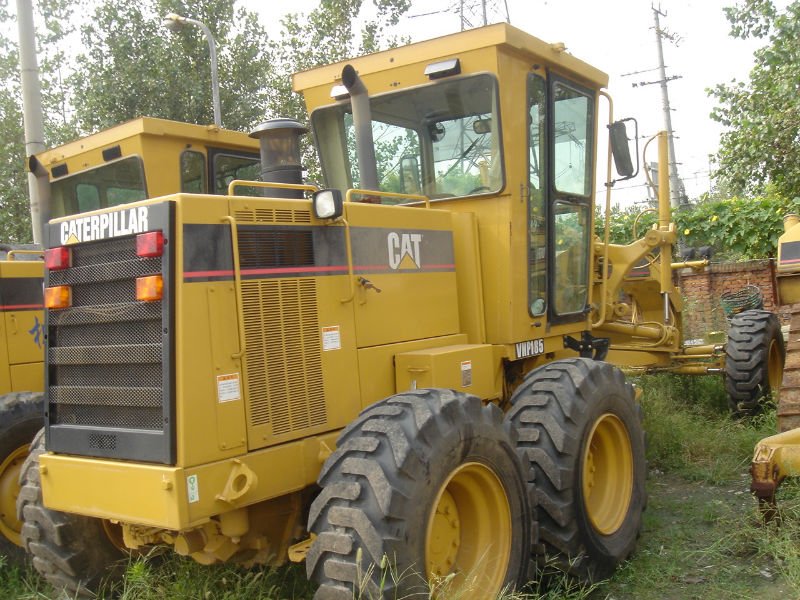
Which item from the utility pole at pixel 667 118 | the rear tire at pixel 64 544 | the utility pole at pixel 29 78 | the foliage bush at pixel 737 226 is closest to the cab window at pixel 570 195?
the rear tire at pixel 64 544

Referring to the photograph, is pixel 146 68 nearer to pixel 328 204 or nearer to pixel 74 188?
pixel 74 188

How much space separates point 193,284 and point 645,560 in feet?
10.2

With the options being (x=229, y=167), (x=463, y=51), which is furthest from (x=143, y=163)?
(x=463, y=51)

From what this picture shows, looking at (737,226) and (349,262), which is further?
(737,226)

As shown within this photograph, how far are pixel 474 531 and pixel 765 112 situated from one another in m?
13.0

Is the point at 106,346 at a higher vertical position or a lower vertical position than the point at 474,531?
higher

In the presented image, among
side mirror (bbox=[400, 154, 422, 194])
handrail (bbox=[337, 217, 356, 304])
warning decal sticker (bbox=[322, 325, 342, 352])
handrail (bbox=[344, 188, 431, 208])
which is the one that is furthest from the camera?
side mirror (bbox=[400, 154, 422, 194])

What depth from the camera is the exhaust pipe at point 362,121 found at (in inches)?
165

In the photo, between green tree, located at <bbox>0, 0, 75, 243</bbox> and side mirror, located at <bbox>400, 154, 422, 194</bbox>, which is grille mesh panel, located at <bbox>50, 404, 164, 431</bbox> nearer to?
side mirror, located at <bbox>400, 154, 422, 194</bbox>

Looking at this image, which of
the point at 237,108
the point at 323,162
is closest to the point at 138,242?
the point at 323,162

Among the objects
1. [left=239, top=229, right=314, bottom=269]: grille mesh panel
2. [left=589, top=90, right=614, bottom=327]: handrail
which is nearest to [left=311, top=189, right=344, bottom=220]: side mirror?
[left=239, top=229, right=314, bottom=269]: grille mesh panel

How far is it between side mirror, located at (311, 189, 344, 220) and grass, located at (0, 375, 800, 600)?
66.9 inches

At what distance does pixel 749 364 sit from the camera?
7586 mm

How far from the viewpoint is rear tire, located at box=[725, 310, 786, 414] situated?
7.57 metres
